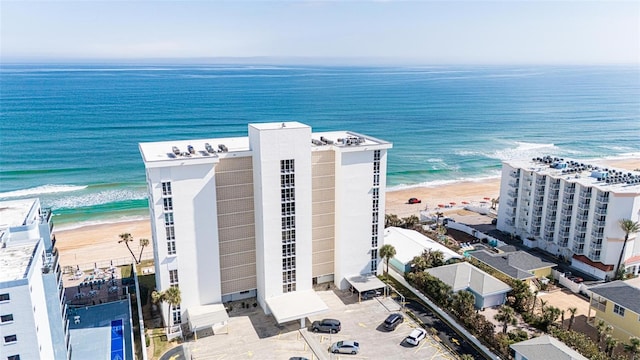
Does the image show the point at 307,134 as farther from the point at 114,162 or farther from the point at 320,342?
the point at 114,162

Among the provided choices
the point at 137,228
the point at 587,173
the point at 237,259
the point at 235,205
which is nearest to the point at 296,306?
the point at 237,259

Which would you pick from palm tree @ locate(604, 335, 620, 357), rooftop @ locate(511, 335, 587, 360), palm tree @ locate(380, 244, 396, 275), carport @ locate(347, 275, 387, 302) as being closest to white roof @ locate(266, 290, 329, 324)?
carport @ locate(347, 275, 387, 302)

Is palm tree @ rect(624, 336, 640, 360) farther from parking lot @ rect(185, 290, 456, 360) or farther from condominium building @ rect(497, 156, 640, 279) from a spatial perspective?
condominium building @ rect(497, 156, 640, 279)

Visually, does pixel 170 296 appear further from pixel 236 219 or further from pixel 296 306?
pixel 296 306

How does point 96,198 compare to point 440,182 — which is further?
point 440,182

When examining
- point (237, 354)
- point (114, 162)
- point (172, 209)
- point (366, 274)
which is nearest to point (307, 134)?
point (172, 209)

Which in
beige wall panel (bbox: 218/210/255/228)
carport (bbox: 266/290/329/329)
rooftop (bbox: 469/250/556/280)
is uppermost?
beige wall panel (bbox: 218/210/255/228)
